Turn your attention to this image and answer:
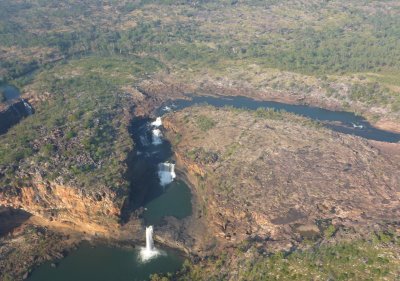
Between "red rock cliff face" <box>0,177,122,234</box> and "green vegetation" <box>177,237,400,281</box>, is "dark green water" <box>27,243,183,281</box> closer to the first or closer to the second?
"green vegetation" <box>177,237,400,281</box>

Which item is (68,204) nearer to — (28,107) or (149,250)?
(149,250)

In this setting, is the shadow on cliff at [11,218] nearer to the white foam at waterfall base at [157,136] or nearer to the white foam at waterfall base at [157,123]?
the white foam at waterfall base at [157,136]

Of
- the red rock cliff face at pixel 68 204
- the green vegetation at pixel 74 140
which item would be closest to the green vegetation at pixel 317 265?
the red rock cliff face at pixel 68 204

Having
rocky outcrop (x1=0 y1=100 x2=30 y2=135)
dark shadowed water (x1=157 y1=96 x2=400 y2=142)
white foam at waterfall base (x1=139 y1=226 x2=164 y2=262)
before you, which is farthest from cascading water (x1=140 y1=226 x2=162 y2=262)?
dark shadowed water (x1=157 y1=96 x2=400 y2=142)

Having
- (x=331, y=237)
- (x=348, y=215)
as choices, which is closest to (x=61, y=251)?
(x=331, y=237)

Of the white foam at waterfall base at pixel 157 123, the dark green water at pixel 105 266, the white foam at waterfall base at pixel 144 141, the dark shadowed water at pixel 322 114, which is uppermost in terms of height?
the white foam at waterfall base at pixel 144 141

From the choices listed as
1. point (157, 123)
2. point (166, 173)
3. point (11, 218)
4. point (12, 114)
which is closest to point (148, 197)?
point (166, 173)
